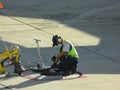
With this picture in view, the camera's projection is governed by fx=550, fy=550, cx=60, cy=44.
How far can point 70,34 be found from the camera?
22547 millimetres

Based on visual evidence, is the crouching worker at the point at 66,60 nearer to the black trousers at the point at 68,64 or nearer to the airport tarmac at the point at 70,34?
the black trousers at the point at 68,64

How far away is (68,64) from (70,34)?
6.10m

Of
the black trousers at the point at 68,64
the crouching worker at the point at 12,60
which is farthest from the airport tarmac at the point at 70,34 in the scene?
the black trousers at the point at 68,64

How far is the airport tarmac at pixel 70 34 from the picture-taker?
15.9 m

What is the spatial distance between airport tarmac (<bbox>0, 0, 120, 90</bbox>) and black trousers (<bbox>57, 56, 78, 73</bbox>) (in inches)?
18.9

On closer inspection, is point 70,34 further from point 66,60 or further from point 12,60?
point 12,60

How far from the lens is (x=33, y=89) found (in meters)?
15.1

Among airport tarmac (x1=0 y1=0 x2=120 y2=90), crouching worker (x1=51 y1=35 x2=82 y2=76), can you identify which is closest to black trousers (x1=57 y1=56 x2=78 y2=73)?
crouching worker (x1=51 y1=35 x2=82 y2=76)

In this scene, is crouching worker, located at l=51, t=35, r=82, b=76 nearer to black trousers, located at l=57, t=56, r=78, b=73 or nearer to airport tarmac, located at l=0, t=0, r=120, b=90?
black trousers, located at l=57, t=56, r=78, b=73

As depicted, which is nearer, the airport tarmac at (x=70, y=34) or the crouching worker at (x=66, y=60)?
the airport tarmac at (x=70, y=34)

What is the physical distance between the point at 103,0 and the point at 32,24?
7971 mm

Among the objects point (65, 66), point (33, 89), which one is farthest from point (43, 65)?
point (33, 89)

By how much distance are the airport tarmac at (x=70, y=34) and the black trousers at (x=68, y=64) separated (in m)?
0.48

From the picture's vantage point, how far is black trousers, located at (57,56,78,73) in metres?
16.5
